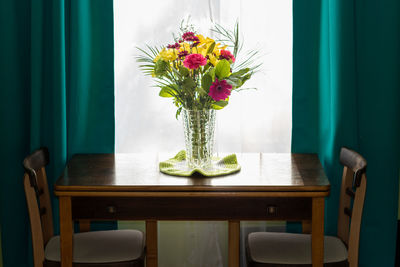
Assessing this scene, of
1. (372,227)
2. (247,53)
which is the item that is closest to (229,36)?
(247,53)

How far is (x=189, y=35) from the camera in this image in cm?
225

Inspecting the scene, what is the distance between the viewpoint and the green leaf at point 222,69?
221 cm

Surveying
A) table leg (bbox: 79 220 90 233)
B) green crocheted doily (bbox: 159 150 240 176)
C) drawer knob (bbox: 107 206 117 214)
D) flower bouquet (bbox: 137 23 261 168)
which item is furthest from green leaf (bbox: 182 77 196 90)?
table leg (bbox: 79 220 90 233)

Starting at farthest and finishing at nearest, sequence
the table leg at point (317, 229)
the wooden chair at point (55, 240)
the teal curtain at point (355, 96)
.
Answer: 1. the teal curtain at point (355, 96)
2. the wooden chair at point (55, 240)
3. the table leg at point (317, 229)

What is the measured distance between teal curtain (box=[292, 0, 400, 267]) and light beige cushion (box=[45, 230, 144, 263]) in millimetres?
900

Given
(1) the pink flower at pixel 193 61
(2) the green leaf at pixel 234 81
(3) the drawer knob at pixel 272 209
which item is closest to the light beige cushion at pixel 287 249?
(3) the drawer knob at pixel 272 209

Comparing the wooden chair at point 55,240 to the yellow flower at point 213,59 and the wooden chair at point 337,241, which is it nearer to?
the wooden chair at point 337,241

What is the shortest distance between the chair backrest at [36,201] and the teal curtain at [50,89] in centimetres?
14

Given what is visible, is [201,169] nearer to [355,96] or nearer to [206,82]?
[206,82]

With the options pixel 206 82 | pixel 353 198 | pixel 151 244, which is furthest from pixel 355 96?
pixel 151 244

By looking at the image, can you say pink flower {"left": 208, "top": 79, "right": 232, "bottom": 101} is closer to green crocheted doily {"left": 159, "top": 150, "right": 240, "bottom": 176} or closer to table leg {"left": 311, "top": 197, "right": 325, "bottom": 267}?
green crocheted doily {"left": 159, "top": 150, "right": 240, "bottom": 176}

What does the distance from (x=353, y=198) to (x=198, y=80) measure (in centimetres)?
84

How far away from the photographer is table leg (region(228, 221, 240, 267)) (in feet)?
8.49

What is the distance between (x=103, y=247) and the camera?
236 centimetres
